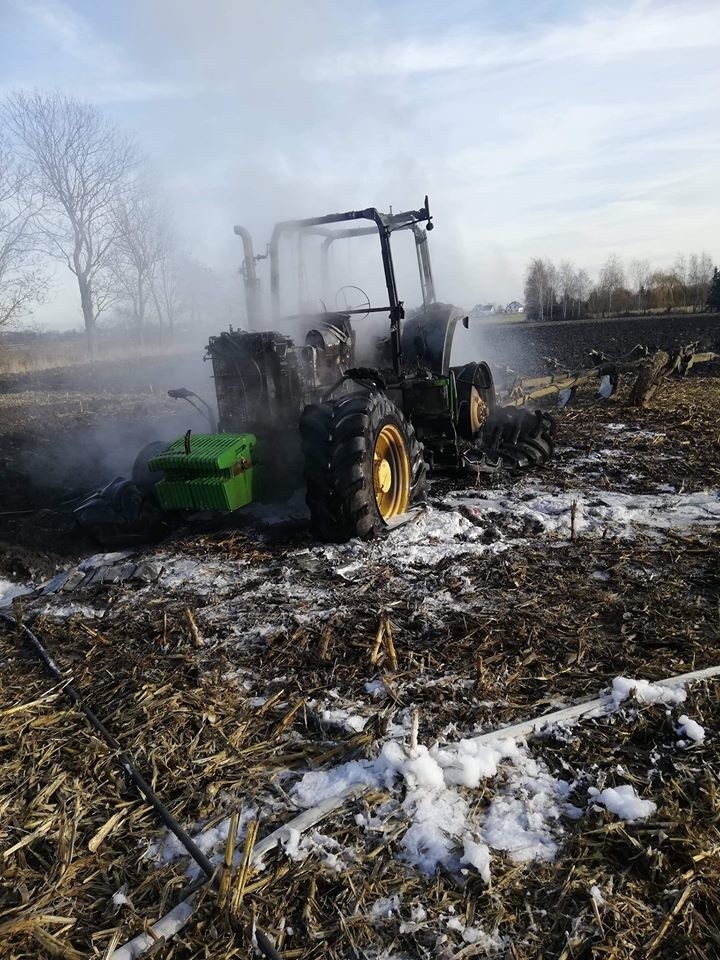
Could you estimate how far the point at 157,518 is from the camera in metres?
6.10

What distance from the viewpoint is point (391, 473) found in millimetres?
6145

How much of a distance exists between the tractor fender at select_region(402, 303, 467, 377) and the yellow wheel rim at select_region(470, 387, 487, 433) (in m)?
0.69

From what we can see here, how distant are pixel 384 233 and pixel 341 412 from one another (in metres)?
2.35

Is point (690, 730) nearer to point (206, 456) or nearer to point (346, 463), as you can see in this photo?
point (346, 463)

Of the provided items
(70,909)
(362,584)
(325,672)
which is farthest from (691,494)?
(70,909)

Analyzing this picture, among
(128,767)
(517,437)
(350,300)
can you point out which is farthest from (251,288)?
(128,767)

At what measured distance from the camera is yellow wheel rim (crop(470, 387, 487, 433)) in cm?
807

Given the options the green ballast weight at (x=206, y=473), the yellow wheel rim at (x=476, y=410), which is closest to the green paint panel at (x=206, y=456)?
the green ballast weight at (x=206, y=473)

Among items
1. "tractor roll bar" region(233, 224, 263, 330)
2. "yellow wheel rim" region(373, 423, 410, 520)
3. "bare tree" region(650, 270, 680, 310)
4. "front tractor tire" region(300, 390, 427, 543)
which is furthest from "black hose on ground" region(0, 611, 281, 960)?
A: "bare tree" region(650, 270, 680, 310)

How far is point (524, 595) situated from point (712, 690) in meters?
1.42

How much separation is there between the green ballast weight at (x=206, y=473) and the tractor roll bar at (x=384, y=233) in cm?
205

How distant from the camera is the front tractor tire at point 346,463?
522cm

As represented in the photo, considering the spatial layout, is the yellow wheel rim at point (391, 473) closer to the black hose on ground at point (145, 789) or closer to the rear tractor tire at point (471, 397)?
the rear tractor tire at point (471, 397)

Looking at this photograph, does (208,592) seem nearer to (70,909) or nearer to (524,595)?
(524,595)
